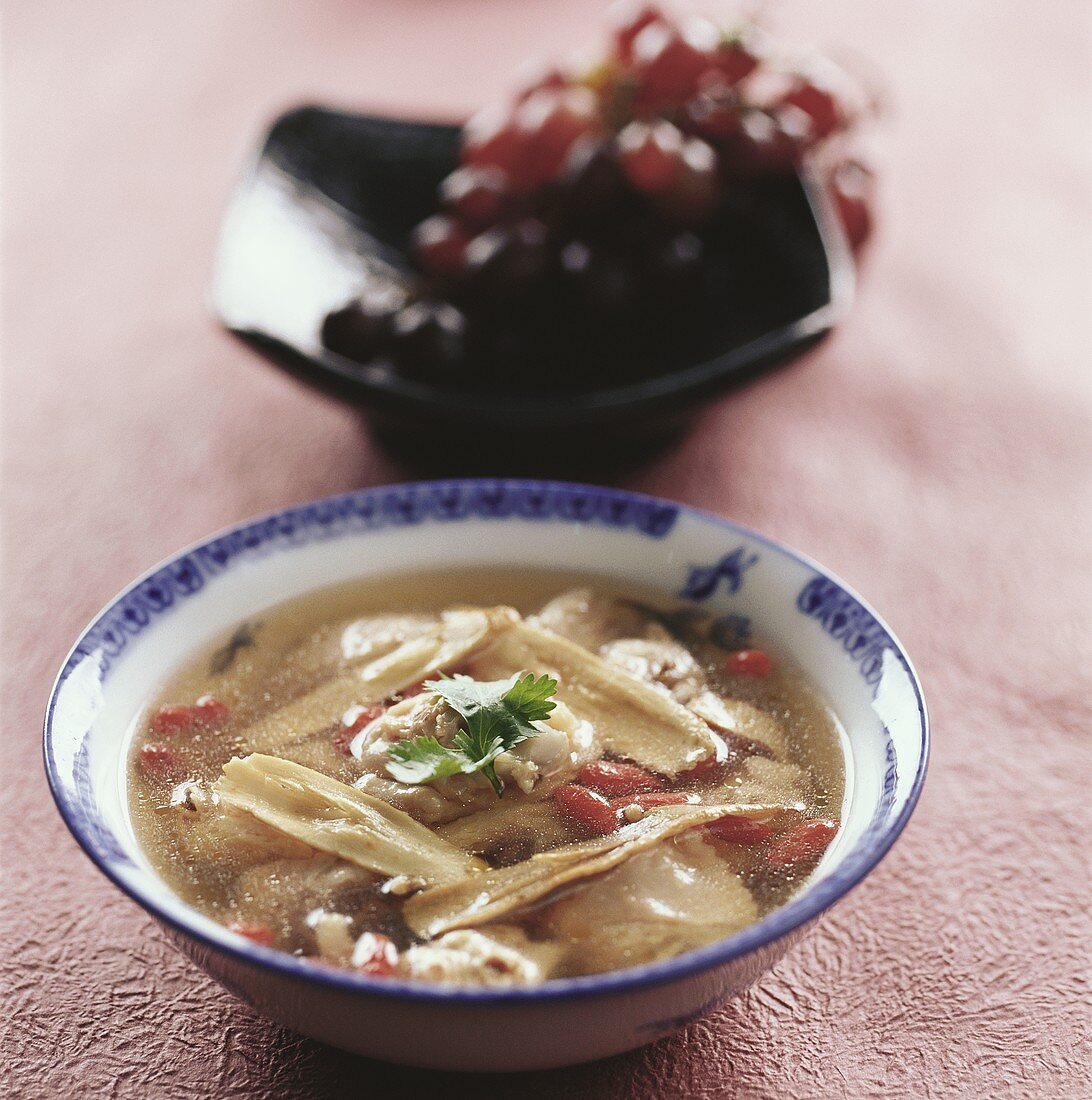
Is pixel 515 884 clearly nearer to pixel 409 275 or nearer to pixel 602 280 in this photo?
pixel 602 280

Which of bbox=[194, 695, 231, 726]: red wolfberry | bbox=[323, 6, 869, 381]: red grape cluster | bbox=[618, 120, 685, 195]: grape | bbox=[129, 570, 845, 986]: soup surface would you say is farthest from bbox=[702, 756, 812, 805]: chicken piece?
bbox=[618, 120, 685, 195]: grape

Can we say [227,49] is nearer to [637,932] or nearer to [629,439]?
[629,439]

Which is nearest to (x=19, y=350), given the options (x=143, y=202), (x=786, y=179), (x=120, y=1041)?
(x=143, y=202)

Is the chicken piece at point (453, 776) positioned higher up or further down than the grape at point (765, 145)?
further down

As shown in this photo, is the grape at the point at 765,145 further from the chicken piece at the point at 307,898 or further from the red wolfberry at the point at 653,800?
the chicken piece at the point at 307,898

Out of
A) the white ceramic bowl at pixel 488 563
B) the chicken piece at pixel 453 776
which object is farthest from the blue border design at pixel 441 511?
the chicken piece at pixel 453 776
